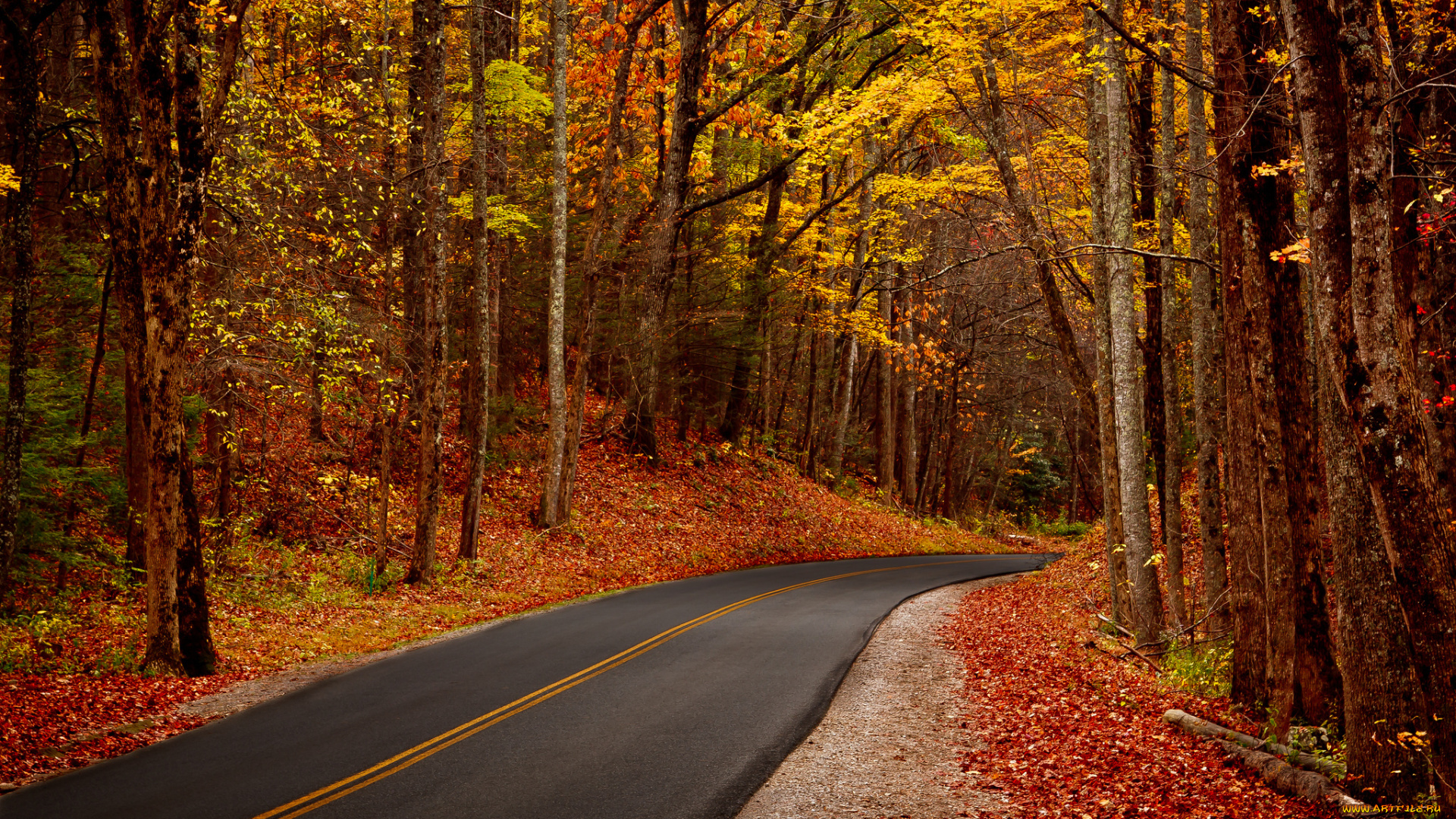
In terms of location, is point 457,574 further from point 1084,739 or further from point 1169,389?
point 1169,389

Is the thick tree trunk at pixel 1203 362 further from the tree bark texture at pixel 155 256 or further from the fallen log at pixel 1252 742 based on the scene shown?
the tree bark texture at pixel 155 256

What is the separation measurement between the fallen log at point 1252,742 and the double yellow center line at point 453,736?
6.86m

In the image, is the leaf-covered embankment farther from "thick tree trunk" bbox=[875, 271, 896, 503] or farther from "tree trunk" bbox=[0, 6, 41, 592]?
"tree trunk" bbox=[0, 6, 41, 592]

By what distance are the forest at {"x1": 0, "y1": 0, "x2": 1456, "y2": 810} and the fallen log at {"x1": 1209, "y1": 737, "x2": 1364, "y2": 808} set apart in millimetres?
275

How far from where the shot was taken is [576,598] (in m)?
17.9

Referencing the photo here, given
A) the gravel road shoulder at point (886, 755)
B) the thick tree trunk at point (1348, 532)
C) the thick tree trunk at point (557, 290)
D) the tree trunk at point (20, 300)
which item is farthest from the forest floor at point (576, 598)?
the tree trunk at point (20, 300)

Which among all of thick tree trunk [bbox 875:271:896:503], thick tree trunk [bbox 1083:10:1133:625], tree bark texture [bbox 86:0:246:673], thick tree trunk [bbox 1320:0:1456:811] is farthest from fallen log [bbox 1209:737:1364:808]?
thick tree trunk [bbox 875:271:896:503]

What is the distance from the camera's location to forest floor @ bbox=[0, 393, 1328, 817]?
8.05m

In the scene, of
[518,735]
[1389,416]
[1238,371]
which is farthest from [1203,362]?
[518,735]

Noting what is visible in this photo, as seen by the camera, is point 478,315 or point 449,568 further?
point 478,315

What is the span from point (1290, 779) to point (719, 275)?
23481mm

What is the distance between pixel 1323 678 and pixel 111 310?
19356 millimetres

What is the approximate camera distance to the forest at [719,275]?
662cm

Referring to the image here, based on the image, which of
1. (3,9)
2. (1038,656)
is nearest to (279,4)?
(3,9)
